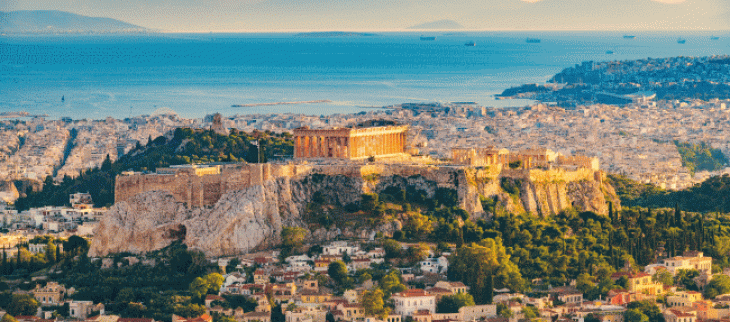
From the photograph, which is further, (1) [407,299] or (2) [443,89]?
(2) [443,89]

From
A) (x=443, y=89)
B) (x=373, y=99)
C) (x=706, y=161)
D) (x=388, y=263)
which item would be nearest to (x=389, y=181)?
(x=388, y=263)

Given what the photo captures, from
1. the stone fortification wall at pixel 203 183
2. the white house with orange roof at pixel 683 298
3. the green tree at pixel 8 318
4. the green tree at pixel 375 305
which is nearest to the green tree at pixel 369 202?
the stone fortification wall at pixel 203 183

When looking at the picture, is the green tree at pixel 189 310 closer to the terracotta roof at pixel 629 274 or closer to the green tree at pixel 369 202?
the green tree at pixel 369 202

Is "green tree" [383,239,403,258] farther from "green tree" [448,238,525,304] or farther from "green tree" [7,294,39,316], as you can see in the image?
"green tree" [7,294,39,316]

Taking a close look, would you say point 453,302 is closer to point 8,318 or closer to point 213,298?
point 213,298

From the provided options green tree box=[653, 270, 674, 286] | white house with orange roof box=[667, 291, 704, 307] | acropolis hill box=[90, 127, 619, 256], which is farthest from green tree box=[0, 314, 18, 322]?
green tree box=[653, 270, 674, 286]

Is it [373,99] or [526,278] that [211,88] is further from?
[526,278]
